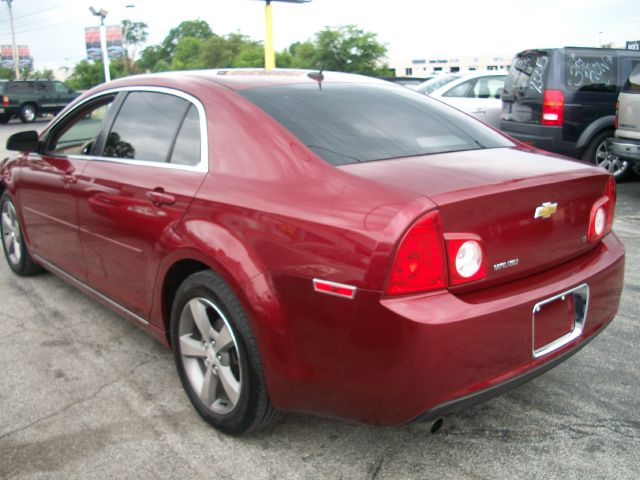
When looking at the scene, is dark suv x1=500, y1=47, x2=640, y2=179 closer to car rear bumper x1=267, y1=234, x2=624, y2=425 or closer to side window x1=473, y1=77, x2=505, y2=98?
side window x1=473, y1=77, x2=505, y2=98

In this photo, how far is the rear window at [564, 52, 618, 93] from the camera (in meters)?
8.39

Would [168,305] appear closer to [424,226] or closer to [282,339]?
[282,339]

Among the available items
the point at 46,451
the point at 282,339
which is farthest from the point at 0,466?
the point at 282,339

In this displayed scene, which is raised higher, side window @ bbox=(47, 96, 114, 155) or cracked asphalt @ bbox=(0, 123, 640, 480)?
side window @ bbox=(47, 96, 114, 155)

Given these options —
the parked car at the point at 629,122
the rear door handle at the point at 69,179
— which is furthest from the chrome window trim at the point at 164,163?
the parked car at the point at 629,122

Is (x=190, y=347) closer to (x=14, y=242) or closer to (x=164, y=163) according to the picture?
(x=164, y=163)

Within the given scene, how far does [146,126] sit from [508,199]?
75.6 inches

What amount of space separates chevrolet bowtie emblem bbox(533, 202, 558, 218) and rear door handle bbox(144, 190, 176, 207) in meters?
1.54

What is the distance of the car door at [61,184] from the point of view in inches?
149

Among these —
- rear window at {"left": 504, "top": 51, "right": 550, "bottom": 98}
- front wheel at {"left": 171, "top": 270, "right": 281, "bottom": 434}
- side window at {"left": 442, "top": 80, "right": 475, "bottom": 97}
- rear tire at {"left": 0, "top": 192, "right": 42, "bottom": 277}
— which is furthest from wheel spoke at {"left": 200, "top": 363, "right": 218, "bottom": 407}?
side window at {"left": 442, "top": 80, "right": 475, "bottom": 97}

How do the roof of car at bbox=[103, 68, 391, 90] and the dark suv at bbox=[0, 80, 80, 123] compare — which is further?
the dark suv at bbox=[0, 80, 80, 123]

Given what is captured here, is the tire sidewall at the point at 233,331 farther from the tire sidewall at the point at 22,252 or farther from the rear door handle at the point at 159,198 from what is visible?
the tire sidewall at the point at 22,252

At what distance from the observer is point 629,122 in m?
7.45

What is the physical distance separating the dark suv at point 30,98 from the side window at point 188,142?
26926mm
